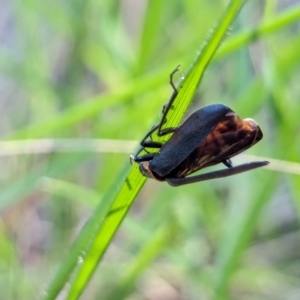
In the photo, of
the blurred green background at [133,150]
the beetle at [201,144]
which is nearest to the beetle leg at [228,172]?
the beetle at [201,144]

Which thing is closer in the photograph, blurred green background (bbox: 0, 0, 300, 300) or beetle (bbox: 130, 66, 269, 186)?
beetle (bbox: 130, 66, 269, 186)

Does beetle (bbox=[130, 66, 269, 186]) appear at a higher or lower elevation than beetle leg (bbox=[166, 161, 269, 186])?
higher

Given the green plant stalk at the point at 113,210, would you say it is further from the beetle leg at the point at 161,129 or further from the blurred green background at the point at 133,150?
the blurred green background at the point at 133,150

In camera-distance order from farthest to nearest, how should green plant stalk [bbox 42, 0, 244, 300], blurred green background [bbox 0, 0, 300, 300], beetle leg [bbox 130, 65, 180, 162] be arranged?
blurred green background [bbox 0, 0, 300, 300], beetle leg [bbox 130, 65, 180, 162], green plant stalk [bbox 42, 0, 244, 300]

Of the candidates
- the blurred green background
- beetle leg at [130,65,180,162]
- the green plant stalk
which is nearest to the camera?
the green plant stalk

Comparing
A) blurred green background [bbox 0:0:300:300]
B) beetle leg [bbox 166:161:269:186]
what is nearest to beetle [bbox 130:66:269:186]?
beetle leg [bbox 166:161:269:186]

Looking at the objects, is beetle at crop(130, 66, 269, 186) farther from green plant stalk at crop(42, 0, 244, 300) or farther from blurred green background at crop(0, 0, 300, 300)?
blurred green background at crop(0, 0, 300, 300)

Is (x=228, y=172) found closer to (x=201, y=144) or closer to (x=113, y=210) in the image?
(x=201, y=144)

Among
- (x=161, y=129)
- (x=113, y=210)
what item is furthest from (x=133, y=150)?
(x=113, y=210)
